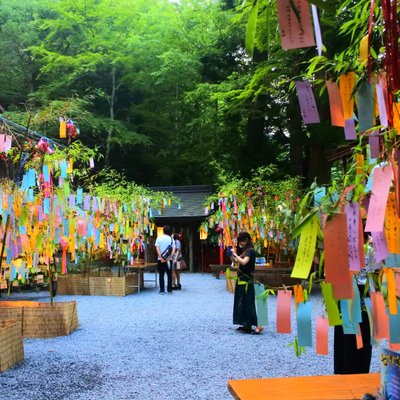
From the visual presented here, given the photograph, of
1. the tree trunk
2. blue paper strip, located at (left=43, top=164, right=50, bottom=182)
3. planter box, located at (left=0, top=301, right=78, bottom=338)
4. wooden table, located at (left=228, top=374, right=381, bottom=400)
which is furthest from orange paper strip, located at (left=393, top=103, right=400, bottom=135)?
the tree trunk

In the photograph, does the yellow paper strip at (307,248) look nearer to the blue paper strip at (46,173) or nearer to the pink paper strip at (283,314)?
the pink paper strip at (283,314)

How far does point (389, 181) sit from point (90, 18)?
19.1 metres

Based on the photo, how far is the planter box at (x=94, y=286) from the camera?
10328 millimetres

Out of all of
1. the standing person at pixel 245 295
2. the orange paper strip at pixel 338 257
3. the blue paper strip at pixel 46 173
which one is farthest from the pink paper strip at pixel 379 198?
the standing person at pixel 245 295

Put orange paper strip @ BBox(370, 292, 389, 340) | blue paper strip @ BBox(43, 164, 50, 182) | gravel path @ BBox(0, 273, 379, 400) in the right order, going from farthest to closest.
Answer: blue paper strip @ BBox(43, 164, 50, 182) < gravel path @ BBox(0, 273, 379, 400) < orange paper strip @ BBox(370, 292, 389, 340)

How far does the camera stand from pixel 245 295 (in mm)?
6129

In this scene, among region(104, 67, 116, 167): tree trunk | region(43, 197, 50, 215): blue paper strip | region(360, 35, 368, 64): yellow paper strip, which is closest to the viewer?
region(360, 35, 368, 64): yellow paper strip

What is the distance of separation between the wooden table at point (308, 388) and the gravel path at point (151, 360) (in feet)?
5.82

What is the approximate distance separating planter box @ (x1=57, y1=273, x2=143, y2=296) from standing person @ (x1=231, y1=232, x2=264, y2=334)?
457 centimetres

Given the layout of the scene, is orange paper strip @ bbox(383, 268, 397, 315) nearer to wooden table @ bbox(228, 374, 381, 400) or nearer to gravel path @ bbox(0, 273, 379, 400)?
wooden table @ bbox(228, 374, 381, 400)

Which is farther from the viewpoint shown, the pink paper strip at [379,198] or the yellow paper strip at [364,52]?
the yellow paper strip at [364,52]

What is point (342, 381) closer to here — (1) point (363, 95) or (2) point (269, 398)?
(2) point (269, 398)

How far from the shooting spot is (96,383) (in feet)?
13.3

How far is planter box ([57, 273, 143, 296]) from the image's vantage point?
33.9 ft
